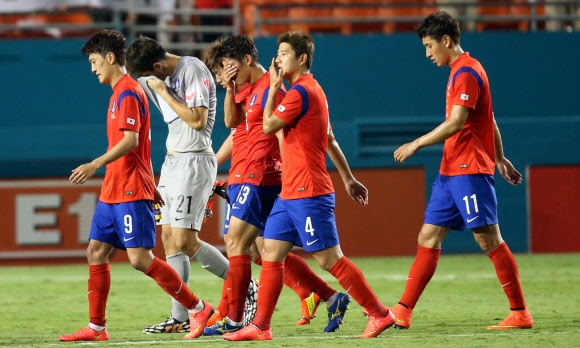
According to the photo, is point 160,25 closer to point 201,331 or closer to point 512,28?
point 512,28

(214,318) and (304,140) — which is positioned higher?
(304,140)

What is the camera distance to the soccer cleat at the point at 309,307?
7836mm

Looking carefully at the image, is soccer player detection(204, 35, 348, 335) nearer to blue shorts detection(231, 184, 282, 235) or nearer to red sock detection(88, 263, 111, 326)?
blue shorts detection(231, 184, 282, 235)

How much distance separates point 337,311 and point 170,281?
1.13 m

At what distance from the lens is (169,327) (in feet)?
25.0

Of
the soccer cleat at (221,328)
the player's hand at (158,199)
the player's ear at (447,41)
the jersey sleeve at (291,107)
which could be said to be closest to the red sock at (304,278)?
the soccer cleat at (221,328)

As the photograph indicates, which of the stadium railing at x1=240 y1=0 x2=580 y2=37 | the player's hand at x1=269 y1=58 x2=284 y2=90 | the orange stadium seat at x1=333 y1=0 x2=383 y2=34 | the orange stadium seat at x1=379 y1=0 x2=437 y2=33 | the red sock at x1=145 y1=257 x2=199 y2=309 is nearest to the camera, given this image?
the player's hand at x1=269 y1=58 x2=284 y2=90

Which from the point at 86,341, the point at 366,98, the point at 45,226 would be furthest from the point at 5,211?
the point at 86,341

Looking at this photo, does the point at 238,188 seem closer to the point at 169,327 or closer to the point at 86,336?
the point at 169,327

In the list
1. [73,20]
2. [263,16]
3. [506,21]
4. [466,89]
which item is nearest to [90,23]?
[73,20]

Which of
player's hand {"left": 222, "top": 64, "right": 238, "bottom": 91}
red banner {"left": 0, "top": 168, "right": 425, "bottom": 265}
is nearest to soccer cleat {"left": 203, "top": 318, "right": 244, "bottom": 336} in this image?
player's hand {"left": 222, "top": 64, "right": 238, "bottom": 91}

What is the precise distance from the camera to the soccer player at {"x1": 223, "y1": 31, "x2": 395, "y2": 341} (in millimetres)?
6660

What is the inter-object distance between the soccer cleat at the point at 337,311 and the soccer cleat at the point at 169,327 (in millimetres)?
1056

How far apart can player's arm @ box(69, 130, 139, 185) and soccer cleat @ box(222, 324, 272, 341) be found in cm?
132
